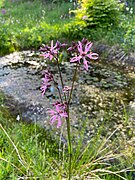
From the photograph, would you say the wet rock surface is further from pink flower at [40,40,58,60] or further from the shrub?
the shrub

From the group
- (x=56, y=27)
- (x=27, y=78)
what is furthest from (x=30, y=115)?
(x=56, y=27)

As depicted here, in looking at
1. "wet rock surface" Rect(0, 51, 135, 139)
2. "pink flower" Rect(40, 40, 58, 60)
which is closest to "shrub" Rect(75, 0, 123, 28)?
"wet rock surface" Rect(0, 51, 135, 139)

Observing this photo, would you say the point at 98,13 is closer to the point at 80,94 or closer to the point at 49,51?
the point at 80,94

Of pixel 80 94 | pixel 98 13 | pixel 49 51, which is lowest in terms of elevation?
pixel 80 94

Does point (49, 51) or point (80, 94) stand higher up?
point (49, 51)

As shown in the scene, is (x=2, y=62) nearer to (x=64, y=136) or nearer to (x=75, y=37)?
(x=75, y=37)

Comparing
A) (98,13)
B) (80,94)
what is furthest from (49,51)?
(98,13)
